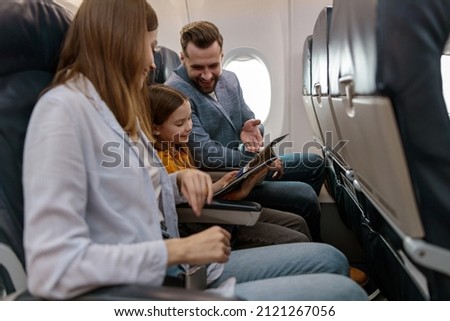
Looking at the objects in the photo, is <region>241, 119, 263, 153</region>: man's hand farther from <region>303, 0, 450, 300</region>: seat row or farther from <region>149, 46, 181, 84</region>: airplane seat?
<region>303, 0, 450, 300</region>: seat row

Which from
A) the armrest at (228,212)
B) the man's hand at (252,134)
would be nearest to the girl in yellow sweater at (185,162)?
the armrest at (228,212)

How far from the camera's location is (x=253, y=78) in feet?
13.3

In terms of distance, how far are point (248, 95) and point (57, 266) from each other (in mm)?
3367

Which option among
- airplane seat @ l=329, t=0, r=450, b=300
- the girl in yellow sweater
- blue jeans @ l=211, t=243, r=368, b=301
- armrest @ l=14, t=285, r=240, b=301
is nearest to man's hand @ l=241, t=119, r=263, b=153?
the girl in yellow sweater

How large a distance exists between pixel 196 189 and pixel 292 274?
0.42m

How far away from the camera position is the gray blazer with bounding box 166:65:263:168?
Result: 237 cm

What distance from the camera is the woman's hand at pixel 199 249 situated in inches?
39.3

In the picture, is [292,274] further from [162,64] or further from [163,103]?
[162,64]

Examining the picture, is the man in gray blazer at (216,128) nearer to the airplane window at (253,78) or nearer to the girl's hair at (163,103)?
the girl's hair at (163,103)

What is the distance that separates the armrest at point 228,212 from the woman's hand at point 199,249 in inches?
18.1

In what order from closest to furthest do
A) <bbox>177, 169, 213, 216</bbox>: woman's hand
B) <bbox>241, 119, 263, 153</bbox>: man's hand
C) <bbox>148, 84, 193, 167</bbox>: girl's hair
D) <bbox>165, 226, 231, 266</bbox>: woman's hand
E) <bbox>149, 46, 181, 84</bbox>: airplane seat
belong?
1. <bbox>165, 226, 231, 266</bbox>: woman's hand
2. <bbox>177, 169, 213, 216</bbox>: woman's hand
3. <bbox>148, 84, 193, 167</bbox>: girl's hair
4. <bbox>241, 119, 263, 153</bbox>: man's hand
5. <bbox>149, 46, 181, 84</bbox>: airplane seat

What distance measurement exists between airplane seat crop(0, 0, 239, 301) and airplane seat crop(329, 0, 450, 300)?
2.81 ft

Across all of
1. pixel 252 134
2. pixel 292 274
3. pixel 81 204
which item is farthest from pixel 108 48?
pixel 252 134
